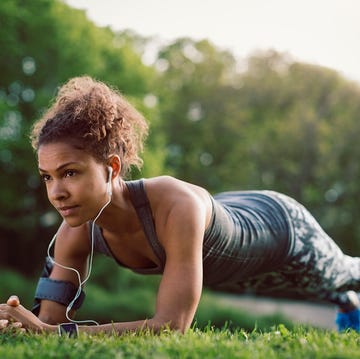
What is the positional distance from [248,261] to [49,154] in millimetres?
1751

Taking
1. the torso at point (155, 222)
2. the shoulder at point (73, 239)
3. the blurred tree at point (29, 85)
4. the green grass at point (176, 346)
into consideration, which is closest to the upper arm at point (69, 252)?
the shoulder at point (73, 239)

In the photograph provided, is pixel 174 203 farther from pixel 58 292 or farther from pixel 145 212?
pixel 58 292

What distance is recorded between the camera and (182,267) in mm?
3348

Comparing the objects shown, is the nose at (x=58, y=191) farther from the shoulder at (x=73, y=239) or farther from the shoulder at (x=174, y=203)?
the shoulder at (x=73, y=239)

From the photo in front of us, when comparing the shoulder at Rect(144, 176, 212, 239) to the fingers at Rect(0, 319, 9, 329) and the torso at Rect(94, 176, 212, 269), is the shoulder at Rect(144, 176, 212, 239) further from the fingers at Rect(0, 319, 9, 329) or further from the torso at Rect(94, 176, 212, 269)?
the fingers at Rect(0, 319, 9, 329)

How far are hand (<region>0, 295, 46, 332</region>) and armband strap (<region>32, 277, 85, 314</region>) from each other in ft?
2.44

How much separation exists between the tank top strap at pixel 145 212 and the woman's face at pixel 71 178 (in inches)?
10.0

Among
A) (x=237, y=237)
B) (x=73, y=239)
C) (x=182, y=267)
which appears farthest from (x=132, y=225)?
A: (x=237, y=237)

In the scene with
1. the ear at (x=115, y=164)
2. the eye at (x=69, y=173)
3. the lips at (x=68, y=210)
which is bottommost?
the lips at (x=68, y=210)

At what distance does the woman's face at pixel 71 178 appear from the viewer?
3.45 metres

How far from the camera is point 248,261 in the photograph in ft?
15.0

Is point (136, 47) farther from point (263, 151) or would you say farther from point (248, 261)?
point (248, 261)

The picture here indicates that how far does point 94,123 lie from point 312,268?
2243mm

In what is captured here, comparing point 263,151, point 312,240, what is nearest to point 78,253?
point 312,240
